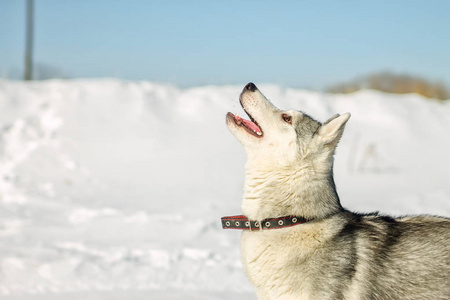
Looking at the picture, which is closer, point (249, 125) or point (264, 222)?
point (264, 222)

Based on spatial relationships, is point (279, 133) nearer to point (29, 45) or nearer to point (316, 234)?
point (316, 234)

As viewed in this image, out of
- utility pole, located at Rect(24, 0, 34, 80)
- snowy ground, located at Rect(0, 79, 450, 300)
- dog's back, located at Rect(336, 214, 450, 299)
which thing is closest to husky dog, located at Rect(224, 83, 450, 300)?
dog's back, located at Rect(336, 214, 450, 299)

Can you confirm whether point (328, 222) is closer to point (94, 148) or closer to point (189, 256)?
point (189, 256)

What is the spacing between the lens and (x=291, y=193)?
11.4 feet

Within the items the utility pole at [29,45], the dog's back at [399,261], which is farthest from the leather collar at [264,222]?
the utility pole at [29,45]

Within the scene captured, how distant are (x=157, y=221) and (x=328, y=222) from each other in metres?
6.97

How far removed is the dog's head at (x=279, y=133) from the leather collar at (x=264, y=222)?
0.39m

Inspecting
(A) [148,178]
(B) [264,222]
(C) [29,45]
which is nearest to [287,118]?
(B) [264,222]

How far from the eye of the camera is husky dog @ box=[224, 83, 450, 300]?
3.15m

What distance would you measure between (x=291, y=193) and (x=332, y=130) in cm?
49

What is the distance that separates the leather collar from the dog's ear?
1.80ft

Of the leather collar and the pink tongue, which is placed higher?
the pink tongue

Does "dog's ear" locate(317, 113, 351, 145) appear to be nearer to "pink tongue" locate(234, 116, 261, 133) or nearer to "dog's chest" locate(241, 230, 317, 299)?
"pink tongue" locate(234, 116, 261, 133)

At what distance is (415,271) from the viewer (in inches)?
125
